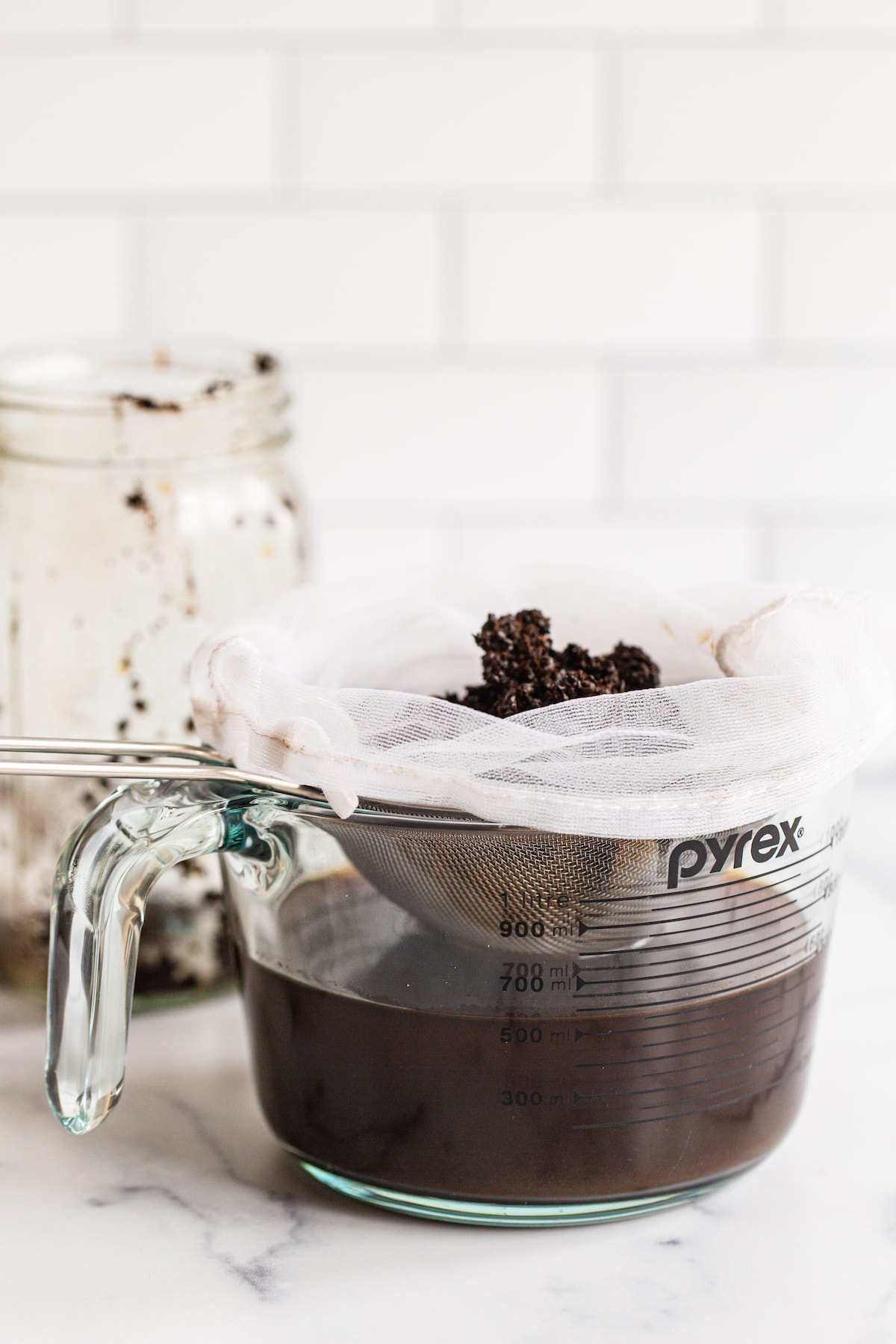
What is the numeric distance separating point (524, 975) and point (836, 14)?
678mm

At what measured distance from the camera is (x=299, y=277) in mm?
868

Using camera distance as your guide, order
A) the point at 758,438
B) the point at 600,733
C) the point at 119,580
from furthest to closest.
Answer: the point at 758,438 < the point at 119,580 < the point at 600,733

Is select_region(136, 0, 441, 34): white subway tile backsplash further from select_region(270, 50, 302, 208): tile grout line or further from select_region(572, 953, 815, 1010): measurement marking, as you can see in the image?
select_region(572, 953, 815, 1010): measurement marking

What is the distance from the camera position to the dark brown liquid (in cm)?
40

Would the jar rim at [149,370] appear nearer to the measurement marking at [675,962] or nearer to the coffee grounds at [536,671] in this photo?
the coffee grounds at [536,671]

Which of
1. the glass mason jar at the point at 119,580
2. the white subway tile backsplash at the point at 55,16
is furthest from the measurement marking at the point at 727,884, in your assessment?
the white subway tile backsplash at the point at 55,16

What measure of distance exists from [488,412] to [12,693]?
423 millimetres

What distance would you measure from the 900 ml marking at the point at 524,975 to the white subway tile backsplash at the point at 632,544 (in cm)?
54

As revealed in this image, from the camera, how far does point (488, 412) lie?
896mm

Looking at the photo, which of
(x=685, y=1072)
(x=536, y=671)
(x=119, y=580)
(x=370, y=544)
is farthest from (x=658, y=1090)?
(x=370, y=544)

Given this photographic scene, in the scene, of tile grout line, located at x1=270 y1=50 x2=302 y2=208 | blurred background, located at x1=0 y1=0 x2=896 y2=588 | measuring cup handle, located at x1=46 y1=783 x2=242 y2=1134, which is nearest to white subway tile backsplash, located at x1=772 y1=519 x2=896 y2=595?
blurred background, located at x1=0 y1=0 x2=896 y2=588

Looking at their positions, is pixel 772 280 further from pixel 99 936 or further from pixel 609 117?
pixel 99 936

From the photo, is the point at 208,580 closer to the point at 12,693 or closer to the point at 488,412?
the point at 12,693

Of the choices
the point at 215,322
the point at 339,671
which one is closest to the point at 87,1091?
the point at 339,671
